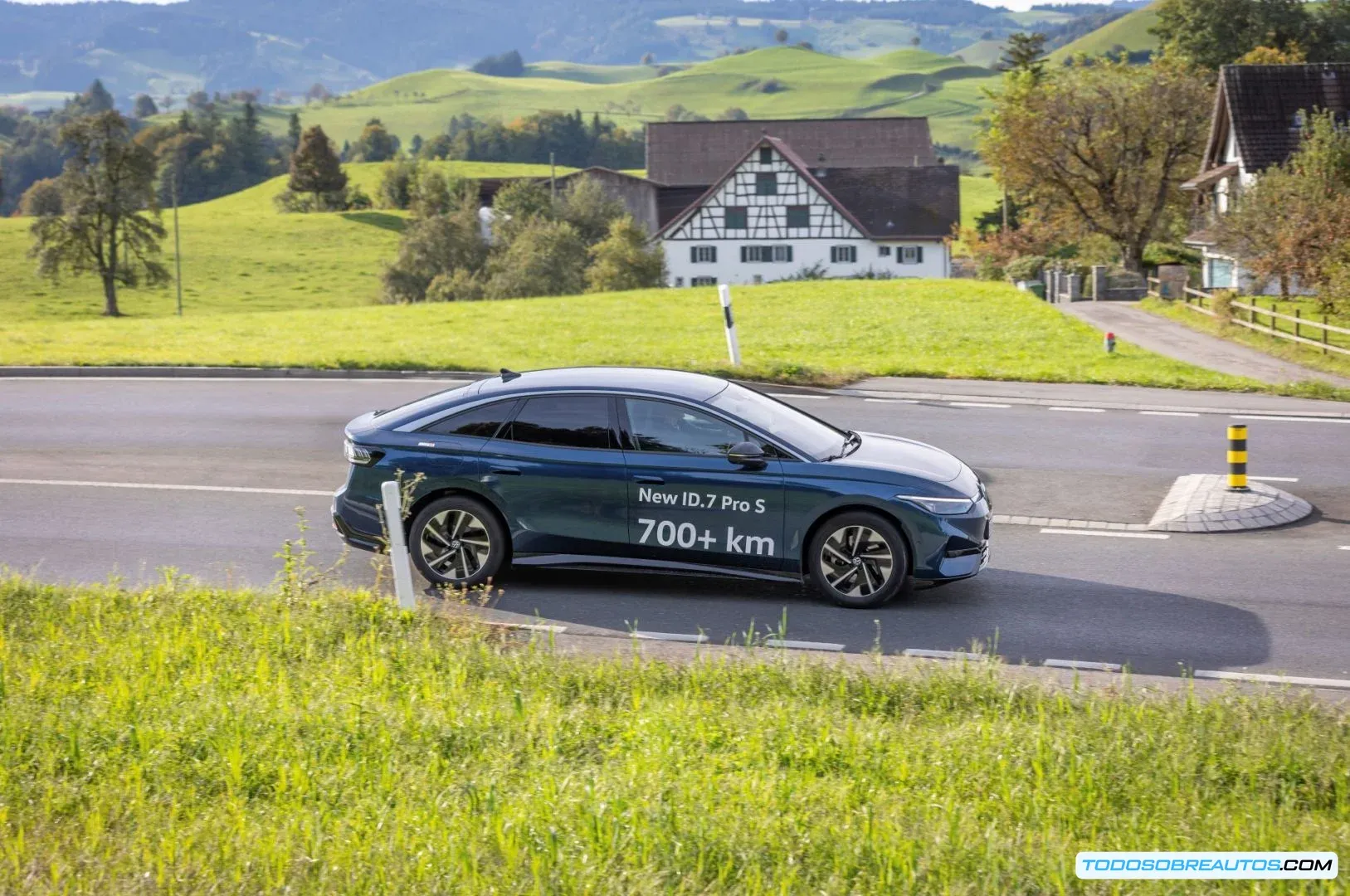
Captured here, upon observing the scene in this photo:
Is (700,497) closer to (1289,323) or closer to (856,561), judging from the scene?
(856,561)

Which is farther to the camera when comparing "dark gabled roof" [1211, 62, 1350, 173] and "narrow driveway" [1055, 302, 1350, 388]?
"dark gabled roof" [1211, 62, 1350, 173]

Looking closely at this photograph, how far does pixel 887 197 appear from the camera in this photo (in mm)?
94750

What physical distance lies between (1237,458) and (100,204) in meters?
72.6

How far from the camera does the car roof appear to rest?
10516mm

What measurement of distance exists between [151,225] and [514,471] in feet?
239

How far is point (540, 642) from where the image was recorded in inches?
364

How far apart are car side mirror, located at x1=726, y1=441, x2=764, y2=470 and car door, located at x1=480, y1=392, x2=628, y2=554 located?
2.67ft

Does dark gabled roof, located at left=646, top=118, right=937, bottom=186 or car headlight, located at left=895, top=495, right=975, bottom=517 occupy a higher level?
dark gabled roof, located at left=646, top=118, right=937, bottom=186

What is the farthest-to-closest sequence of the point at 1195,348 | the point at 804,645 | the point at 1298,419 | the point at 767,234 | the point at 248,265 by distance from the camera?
the point at 248,265, the point at 767,234, the point at 1195,348, the point at 1298,419, the point at 804,645

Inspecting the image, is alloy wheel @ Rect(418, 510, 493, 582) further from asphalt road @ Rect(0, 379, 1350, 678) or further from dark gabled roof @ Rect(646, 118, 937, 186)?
dark gabled roof @ Rect(646, 118, 937, 186)

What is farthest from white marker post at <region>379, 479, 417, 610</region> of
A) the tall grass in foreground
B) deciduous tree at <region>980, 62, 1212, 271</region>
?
deciduous tree at <region>980, 62, 1212, 271</region>

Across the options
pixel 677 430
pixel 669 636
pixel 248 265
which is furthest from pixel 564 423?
pixel 248 265

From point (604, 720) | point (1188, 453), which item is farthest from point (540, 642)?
point (1188, 453)

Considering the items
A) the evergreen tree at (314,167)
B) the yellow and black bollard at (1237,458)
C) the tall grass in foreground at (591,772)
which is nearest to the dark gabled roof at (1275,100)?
the yellow and black bollard at (1237,458)
